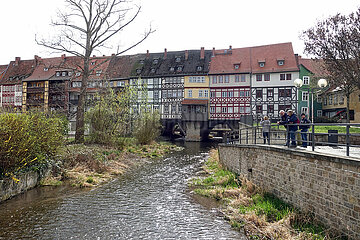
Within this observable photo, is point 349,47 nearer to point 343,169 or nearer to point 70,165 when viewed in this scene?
point 343,169

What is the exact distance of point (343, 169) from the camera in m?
6.51

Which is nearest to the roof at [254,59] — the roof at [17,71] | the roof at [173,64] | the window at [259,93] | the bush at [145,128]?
the roof at [173,64]

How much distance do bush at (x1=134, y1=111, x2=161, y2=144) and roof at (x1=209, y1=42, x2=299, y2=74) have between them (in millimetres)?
16444

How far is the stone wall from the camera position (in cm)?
622

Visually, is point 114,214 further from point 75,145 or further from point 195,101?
point 195,101

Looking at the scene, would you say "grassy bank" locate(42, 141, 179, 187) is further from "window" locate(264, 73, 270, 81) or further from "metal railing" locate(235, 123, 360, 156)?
"window" locate(264, 73, 270, 81)

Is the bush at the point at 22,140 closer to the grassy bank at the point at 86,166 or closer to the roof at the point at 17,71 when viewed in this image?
the grassy bank at the point at 86,166

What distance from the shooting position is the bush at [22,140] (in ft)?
30.8

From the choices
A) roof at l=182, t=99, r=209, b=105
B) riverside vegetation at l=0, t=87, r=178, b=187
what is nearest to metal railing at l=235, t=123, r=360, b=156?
riverside vegetation at l=0, t=87, r=178, b=187

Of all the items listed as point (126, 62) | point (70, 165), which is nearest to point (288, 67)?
point (126, 62)

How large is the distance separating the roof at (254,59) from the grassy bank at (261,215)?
30417 millimetres

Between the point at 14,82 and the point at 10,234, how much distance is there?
5418cm

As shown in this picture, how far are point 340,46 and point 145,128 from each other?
58.5 ft

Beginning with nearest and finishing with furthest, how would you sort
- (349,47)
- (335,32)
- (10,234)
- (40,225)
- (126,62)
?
(10,234) < (40,225) < (349,47) < (335,32) < (126,62)
